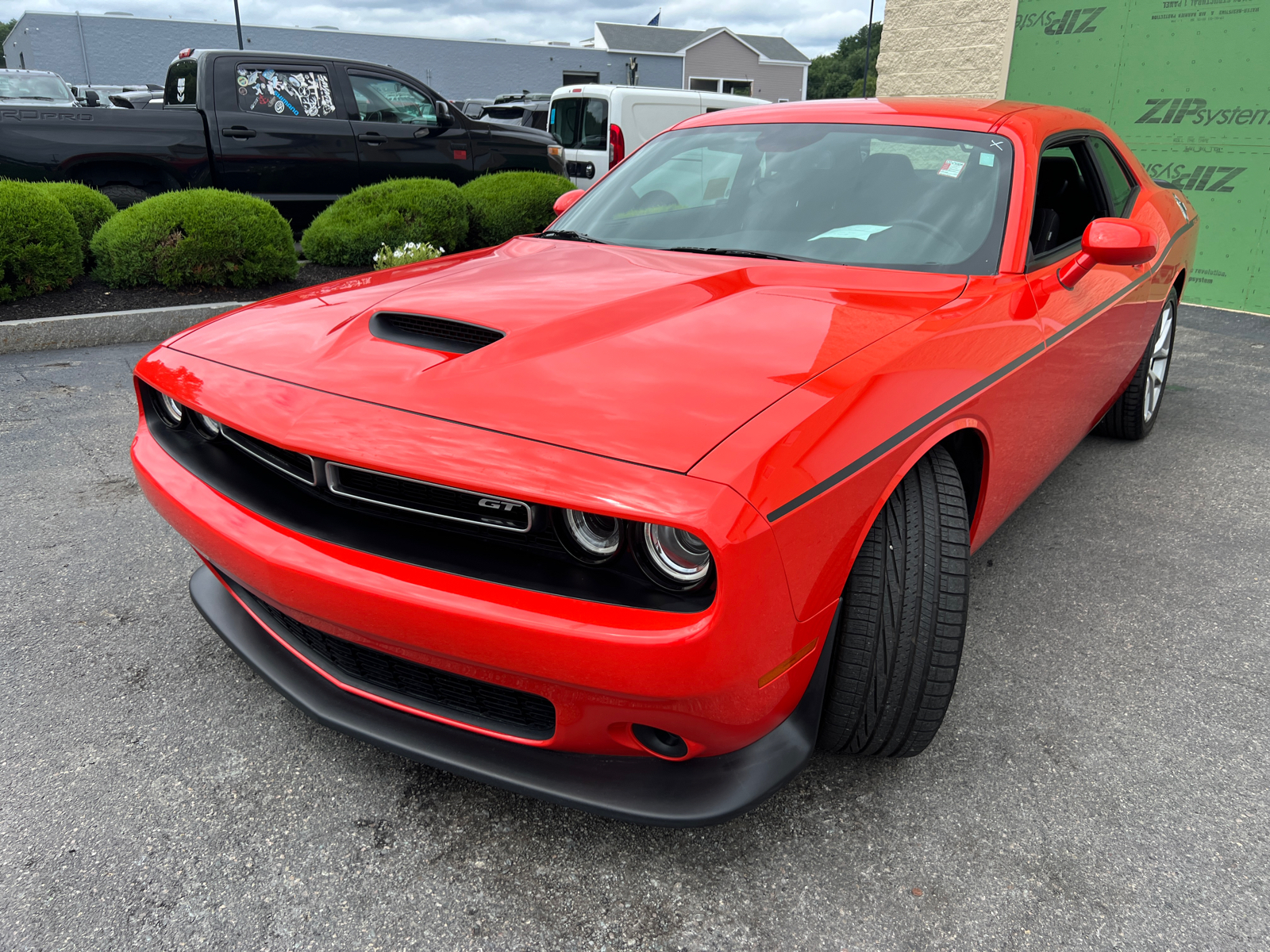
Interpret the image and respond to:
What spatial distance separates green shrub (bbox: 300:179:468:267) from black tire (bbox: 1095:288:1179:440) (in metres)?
5.35

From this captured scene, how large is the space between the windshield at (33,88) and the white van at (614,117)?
10269 mm

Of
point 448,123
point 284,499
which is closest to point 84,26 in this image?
point 448,123

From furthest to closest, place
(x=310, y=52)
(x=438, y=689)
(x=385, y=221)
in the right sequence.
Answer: (x=310, y=52), (x=385, y=221), (x=438, y=689)

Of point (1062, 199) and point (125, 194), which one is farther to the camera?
point (125, 194)

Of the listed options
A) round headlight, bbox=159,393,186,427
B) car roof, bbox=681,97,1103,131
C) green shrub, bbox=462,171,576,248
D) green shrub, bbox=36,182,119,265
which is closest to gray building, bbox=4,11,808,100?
green shrub, bbox=462,171,576,248

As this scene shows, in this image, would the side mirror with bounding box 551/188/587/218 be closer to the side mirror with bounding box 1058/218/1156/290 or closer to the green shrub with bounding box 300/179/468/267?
the side mirror with bounding box 1058/218/1156/290

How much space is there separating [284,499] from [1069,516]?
289 cm

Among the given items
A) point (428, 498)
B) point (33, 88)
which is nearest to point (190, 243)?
point (428, 498)

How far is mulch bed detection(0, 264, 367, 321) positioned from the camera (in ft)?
19.8

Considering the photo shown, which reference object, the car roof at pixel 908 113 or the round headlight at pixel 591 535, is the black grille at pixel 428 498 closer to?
the round headlight at pixel 591 535

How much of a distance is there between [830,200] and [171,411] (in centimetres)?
188

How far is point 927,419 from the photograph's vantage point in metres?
1.77

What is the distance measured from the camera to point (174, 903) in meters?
1.60

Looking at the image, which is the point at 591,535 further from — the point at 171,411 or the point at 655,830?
the point at 171,411
